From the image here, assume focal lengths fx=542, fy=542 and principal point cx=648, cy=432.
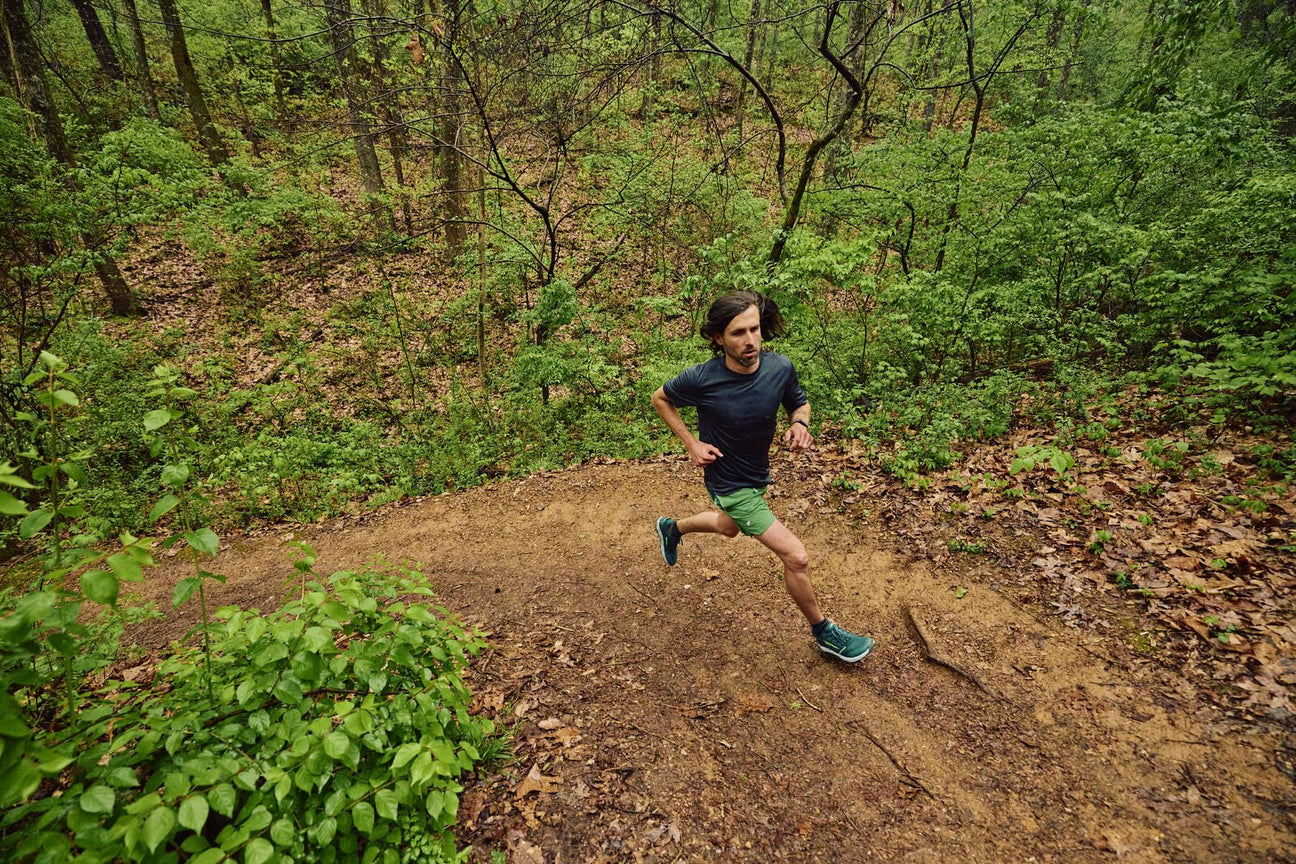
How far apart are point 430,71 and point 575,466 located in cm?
743

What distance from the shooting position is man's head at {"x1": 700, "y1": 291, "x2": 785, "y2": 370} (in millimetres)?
3279

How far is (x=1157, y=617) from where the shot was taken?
351cm

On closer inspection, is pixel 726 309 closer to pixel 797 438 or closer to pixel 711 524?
pixel 797 438

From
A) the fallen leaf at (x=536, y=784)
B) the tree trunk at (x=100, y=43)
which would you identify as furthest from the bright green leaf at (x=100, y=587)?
the tree trunk at (x=100, y=43)

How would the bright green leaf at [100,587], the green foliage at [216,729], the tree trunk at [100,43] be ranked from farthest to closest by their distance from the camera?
1. the tree trunk at [100,43]
2. the green foliage at [216,729]
3. the bright green leaf at [100,587]

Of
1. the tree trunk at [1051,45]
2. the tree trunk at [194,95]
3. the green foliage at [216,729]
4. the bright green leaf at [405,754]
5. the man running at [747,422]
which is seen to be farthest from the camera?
the tree trunk at [194,95]

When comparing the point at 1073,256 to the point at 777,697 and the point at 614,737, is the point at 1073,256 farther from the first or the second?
the point at 614,737

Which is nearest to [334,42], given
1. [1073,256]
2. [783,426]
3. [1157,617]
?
[783,426]

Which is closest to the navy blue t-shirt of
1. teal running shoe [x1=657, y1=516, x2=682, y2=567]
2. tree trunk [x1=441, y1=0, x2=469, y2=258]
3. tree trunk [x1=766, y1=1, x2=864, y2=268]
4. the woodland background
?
teal running shoe [x1=657, y1=516, x2=682, y2=567]

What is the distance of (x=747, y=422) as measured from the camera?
3.46m

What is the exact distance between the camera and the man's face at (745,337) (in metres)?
3.28

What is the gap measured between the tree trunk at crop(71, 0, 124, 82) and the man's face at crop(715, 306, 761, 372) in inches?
937

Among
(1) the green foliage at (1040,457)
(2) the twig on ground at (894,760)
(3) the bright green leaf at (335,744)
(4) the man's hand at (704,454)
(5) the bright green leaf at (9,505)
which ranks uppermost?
(5) the bright green leaf at (9,505)

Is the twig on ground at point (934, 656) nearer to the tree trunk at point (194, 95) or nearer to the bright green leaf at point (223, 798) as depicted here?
the bright green leaf at point (223, 798)
